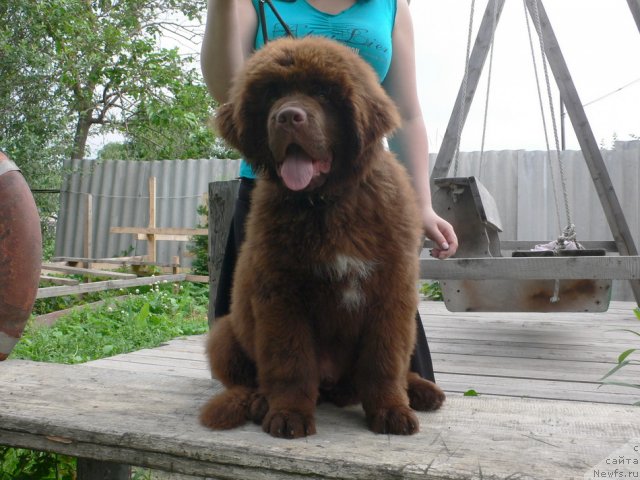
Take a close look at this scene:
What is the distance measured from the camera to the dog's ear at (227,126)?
6.09ft

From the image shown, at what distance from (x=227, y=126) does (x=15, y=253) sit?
1.28 metres

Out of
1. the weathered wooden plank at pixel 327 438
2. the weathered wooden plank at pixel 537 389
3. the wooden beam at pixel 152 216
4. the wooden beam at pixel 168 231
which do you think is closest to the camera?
the weathered wooden plank at pixel 327 438

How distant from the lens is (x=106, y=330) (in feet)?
21.0

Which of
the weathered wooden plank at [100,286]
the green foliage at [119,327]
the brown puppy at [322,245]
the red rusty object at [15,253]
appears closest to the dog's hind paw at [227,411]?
the brown puppy at [322,245]

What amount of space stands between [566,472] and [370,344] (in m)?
0.59

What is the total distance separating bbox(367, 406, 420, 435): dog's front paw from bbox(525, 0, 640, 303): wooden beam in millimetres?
4801

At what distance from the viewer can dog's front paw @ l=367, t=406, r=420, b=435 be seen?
1.74 meters

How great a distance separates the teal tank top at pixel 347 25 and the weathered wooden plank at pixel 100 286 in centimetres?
533

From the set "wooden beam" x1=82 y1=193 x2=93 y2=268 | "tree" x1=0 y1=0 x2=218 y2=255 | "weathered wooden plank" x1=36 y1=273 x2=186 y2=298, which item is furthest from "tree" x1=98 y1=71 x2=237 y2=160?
"weathered wooden plank" x1=36 y1=273 x2=186 y2=298

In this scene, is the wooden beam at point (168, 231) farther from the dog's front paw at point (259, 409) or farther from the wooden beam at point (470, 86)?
the dog's front paw at point (259, 409)

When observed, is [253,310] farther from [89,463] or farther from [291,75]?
[89,463]

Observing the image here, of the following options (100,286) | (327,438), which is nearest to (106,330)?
(100,286)

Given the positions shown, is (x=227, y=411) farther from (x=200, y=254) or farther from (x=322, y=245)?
(x=200, y=254)

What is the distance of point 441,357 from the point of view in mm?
4441
